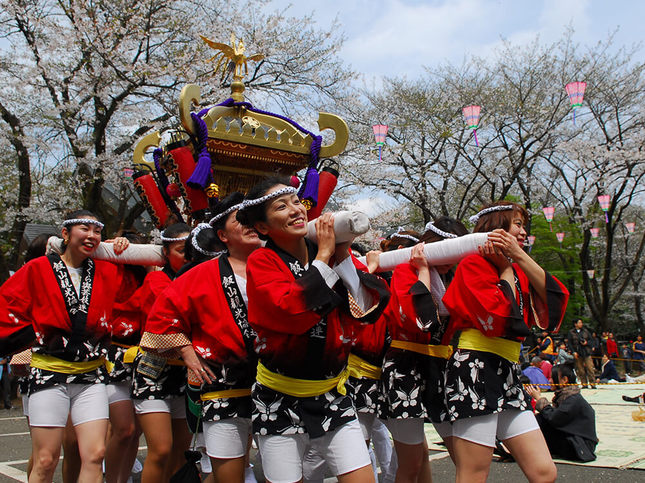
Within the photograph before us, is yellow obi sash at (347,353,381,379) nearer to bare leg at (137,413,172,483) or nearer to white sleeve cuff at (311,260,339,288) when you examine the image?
bare leg at (137,413,172,483)

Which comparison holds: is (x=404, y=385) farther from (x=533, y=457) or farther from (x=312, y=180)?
(x=312, y=180)

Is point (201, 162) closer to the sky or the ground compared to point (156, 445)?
closer to the sky

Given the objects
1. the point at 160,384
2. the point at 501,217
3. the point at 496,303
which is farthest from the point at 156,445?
the point at 501,217

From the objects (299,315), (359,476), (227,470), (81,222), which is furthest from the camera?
(81,222)

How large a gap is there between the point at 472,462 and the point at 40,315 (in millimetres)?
2704

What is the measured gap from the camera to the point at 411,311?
3.18 meters

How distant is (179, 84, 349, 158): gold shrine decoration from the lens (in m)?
5.03

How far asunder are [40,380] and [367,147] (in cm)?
1547

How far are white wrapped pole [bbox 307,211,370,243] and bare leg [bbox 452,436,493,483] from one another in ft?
4.13

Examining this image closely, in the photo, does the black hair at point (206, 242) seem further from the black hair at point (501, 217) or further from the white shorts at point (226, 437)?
the black hair at point (501, 217)

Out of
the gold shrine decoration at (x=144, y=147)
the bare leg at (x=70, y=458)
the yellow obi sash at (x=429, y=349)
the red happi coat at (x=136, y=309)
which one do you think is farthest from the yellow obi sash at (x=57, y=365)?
the gold shrine decoration at (x=144, y=147)

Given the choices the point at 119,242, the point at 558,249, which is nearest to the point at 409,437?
the point at 119,242

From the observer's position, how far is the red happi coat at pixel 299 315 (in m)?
2.29

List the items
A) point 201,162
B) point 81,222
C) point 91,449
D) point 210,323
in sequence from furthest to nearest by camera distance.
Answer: point 201,162, point 81,222, point 91,449, point 210,323
